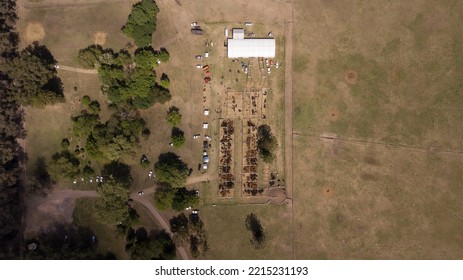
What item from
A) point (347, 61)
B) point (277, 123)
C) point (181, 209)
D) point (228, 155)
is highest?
point (347, 61)

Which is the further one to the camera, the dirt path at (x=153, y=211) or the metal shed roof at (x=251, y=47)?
the dirt path at (x=153, y=211)

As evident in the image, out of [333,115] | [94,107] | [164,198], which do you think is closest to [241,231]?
[164,198]

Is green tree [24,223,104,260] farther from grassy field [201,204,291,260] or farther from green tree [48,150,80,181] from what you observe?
grassy field [201,204,291,260]

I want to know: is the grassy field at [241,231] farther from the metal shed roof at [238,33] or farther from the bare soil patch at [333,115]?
the metal shed roof at [238,33]

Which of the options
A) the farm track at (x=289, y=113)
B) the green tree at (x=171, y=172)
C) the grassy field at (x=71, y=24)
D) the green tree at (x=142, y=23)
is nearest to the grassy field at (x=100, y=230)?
the green tree at (x=171, y=172)

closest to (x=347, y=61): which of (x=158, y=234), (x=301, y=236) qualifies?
(x=301, y=236)

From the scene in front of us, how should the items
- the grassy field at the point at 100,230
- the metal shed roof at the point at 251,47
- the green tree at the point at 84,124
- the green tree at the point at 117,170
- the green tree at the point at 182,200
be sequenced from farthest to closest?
1. the grassy field at the point at 100,230
2. the metal shed roof at the point at 251,47
3. the green tree at the point at 117,170
4. the green tree at the point at 84,124
5. the green tree at the point at 182,200

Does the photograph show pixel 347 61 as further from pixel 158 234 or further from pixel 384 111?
pixel 158 234
